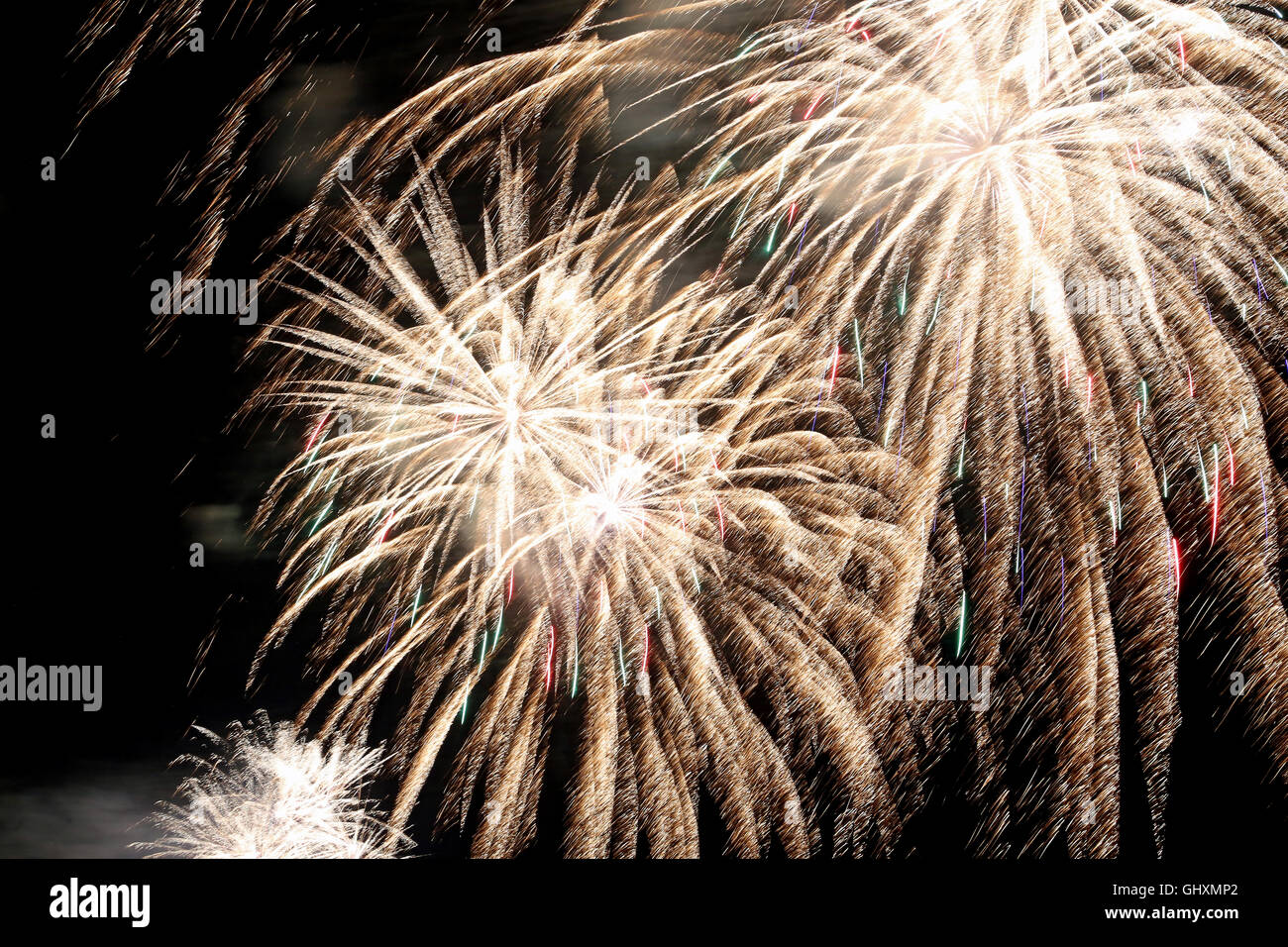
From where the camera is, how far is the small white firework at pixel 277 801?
233 cm

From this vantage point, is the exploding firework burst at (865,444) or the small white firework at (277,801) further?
the small white firework at (277,801)

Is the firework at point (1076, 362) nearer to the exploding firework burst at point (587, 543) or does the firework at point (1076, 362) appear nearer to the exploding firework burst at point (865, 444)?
the exploding firework burst at point (865, 444)

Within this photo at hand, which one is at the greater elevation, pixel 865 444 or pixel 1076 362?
pixel 1076 362

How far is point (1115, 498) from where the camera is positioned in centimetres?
222

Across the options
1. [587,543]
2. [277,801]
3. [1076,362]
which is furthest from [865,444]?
[277,801]

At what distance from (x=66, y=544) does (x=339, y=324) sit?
112cm

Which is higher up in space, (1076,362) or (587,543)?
(1076,362)

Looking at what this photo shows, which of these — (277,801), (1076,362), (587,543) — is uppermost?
(1076,362)

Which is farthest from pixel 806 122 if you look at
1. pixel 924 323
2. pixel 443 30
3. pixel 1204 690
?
pixel 1204 690

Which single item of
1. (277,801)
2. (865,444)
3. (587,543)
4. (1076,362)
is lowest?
(277,801)

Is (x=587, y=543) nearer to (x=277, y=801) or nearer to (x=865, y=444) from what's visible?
(x=865, y=444)

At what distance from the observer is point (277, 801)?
2346mm

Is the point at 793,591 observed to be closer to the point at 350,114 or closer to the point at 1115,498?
the point at 1115,498

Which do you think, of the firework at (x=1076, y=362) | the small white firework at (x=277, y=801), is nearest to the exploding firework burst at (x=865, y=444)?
the firework at (x=1076, y=362)
